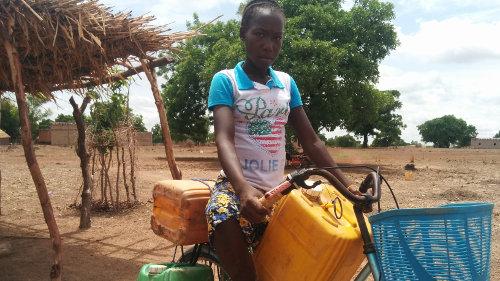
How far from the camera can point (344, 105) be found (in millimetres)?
17969

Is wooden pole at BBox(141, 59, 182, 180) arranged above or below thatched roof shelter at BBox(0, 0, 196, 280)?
below

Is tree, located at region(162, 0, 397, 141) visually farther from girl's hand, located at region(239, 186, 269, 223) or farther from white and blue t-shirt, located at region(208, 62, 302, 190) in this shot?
girl's hand, located at region(239, 186, 269, 223)

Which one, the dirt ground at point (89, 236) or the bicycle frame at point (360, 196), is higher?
the bicycle frame at point (360, 196)

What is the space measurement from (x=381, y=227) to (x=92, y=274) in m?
4.24

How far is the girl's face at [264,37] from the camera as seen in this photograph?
228cm

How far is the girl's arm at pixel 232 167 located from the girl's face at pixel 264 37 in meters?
0.33

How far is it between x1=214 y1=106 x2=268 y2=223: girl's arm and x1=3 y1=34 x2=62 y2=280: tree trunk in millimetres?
2662

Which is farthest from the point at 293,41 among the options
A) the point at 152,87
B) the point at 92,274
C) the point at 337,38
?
the point at 92,274

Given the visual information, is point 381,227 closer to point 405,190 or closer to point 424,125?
point 405,190

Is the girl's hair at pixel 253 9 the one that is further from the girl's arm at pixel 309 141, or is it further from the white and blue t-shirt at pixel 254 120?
the girl's arm at pixel 309 141

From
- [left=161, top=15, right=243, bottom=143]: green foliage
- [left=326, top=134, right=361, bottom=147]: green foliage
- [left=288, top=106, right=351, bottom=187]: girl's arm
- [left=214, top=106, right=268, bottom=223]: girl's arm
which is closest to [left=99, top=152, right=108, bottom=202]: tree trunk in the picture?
[left=288, top=106, right=351, bottom=187]: girl's arm

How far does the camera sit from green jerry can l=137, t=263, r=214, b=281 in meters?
2.40

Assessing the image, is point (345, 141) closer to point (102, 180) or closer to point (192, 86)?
point (192, 86)

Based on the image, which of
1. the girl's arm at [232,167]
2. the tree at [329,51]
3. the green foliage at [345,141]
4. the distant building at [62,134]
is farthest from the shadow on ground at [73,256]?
the green foliage at [345,141]
